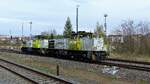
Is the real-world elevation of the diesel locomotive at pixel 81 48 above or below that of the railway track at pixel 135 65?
above

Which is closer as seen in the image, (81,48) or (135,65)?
(135,65)

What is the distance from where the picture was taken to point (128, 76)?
1856 cm

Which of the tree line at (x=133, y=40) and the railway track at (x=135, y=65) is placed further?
the tree line at (x=133, y=40)

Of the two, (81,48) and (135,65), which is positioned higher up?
(81,48)

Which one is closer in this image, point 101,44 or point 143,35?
point 101,44

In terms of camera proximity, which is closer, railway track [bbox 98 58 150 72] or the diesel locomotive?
railway track [bbox 98 58 150 72]

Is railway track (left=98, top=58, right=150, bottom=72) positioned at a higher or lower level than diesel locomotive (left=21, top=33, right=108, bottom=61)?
lower

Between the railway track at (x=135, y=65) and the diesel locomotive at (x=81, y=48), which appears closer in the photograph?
the railway track at (x=135, y=65)

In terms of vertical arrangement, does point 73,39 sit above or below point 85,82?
above

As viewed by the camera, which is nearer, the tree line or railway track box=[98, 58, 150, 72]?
railway track box=[98, 58, 150, 72]

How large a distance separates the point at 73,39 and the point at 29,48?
22.0 metres

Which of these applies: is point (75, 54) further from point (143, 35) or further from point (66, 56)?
point (143, 35)

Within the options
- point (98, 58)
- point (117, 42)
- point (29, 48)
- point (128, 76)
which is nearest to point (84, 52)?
point (98, 58)

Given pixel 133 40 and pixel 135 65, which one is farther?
pixel 133 40
